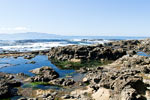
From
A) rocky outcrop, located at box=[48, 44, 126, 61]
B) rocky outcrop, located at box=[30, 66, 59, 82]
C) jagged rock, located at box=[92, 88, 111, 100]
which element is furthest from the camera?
rocky outcrop, located at box=[48, 44, 126, 61]

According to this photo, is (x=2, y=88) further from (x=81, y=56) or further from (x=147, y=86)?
(x=81, y=56)

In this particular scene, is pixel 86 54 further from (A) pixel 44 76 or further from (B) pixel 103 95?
(B) pixel 103 95

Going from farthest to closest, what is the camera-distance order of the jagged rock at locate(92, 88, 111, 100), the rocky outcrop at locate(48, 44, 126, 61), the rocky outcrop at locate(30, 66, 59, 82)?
the rocky outcrop at locate(48, 44, 126, 61) → the rocky outcrop at locate(30, 66, 59, 82) → the jagged rock at locate(92, 88, 111, 100)

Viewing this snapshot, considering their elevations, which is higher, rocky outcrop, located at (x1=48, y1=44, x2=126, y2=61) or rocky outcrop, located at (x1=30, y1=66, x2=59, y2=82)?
rocky outcrop, located at (x1=48, y1=44, x2=126, y2=61)

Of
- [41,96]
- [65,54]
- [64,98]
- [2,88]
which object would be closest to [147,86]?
[64,98]

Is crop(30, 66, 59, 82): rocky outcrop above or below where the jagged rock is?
below

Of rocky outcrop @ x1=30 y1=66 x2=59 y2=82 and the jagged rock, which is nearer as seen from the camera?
the jagged rock

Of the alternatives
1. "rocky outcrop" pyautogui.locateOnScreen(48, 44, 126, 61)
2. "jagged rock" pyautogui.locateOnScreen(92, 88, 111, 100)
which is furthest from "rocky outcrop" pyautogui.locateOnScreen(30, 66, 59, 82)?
"rocky outcrop" pyautogui.locateOnScreen(48, 44, 126, 61)

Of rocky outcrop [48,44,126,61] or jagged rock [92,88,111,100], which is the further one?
rocky outcrop [48,44,126,61]

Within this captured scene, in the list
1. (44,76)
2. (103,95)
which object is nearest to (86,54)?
(44,76)

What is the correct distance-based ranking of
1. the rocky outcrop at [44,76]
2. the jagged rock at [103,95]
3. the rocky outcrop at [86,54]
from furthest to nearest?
the rocky outcrop at [86,54], the rocky outcrop at [44,76], the jagged rock at [103,95]

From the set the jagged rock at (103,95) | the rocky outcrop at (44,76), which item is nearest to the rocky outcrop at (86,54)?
the rocky outcrop at (44,76)

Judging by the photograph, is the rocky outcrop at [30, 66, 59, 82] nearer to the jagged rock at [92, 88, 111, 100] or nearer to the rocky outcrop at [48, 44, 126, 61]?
the jagged rock at [92, 88, 111, 100]

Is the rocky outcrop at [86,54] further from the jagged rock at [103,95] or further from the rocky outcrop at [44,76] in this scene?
the jagged rock at [103,95]
